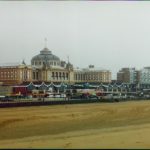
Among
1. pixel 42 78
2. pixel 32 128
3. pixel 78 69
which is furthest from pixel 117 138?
pixel 78 69

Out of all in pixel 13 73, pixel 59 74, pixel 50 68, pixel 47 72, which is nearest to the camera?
pixel 13 73

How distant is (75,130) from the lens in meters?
24.6

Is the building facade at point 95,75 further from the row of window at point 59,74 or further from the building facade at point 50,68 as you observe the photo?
the row of window at point 59,74

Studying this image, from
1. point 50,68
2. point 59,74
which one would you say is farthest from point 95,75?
point 50,68

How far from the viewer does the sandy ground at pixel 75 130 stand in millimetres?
19906

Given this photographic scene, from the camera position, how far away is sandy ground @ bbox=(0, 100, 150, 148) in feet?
65.3

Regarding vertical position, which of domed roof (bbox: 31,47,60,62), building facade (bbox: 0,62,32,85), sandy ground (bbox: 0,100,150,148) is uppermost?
domed roof (bbox: 31,47,60,62)

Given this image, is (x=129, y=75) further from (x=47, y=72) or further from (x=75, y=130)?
(x=75, y=130)

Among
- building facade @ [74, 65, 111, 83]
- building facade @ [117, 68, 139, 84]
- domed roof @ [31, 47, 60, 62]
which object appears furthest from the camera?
building facade @ [117, 68, 139, 84]

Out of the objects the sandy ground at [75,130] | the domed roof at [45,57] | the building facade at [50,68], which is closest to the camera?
the sandy ground at [75,130]

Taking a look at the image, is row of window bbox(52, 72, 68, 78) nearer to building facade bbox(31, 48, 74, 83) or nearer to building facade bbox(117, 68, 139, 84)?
building facade bbox(31, 48, 74, 83)

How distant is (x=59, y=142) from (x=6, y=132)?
360cm

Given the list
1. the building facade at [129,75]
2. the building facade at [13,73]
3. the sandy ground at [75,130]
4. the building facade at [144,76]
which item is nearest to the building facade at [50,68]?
the building facade at [13,73]

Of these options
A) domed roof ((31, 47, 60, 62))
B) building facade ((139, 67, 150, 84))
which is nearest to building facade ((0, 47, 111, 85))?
domed roof ((31, 47, 60, 62))
